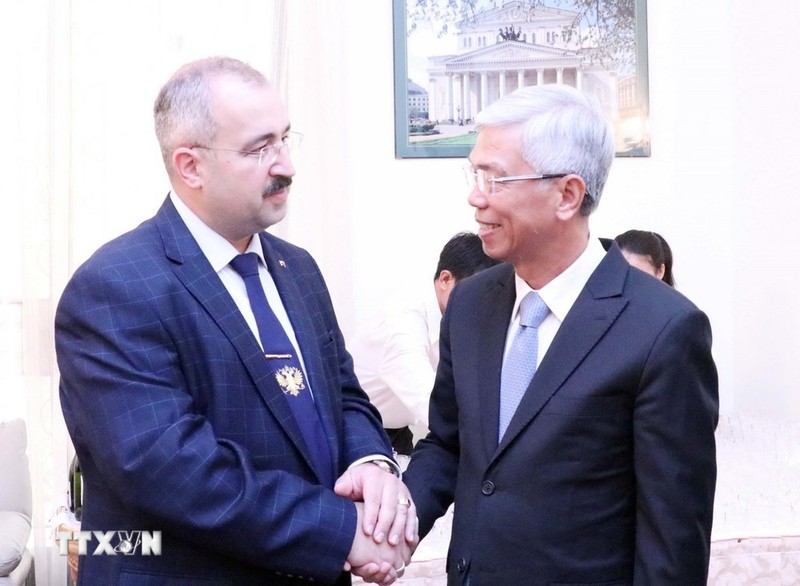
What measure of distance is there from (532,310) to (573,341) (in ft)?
0.41

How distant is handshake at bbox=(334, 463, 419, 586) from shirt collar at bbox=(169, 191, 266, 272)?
44 centimetres

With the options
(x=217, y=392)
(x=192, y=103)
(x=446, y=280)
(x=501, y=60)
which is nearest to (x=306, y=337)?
(x=217, y=392)

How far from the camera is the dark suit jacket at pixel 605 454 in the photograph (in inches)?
59.8

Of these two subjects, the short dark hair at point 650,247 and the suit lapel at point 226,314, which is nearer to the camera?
the suit lapel at point 226,314

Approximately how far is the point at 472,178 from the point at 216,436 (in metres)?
0.64

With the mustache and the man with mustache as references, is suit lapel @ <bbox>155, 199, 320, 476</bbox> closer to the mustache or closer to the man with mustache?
the man with mustache

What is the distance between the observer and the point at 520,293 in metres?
1.75

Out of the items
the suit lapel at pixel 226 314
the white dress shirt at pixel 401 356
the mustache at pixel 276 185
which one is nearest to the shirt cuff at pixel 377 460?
the suit lapel at pixel 226 314

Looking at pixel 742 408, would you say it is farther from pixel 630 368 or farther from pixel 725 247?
pixel 630 368

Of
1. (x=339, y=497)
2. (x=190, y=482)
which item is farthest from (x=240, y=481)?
(x=339, y=497)

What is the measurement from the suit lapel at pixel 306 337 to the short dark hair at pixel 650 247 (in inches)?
98.0

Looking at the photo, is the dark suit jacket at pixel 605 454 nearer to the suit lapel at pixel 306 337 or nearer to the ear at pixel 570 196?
the ear at pixel 570 196

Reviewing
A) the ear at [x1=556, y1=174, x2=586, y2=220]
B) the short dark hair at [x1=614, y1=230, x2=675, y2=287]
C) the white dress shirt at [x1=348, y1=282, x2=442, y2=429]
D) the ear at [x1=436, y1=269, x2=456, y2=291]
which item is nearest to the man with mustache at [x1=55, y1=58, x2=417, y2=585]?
the ear at [x1=556, y1=174, x2=586, y2=220]

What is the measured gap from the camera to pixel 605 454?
157cm
